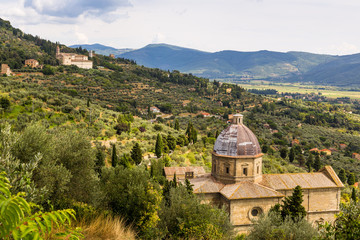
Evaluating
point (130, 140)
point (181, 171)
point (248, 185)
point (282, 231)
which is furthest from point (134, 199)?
point (130, 140)

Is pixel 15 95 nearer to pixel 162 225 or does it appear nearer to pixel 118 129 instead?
pixel 118 129

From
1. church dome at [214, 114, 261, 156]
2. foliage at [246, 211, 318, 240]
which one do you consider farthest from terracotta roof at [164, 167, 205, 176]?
foliage at [246, 211, 318, 240]

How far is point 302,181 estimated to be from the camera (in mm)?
26375

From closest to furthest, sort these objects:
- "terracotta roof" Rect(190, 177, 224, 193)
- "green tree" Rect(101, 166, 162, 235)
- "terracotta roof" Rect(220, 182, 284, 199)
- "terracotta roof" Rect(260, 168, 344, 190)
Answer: "green tree" Rect(101, 166, 162, 235) < "terracotta roof" Rect(220, 182, 284, 199) < "terracotta roof" Rect(190, 177, 224, 193) < "terracotta roof" Rect(260, 168, 344, 190)

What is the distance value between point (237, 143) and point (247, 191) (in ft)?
14.5

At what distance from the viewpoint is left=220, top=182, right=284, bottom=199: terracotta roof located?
22.8m

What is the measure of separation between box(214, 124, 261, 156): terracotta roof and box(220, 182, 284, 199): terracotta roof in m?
2.89

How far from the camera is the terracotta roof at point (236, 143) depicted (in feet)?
81.8

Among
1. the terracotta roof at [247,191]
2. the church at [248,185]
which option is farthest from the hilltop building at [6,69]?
the terracotta roof at [247,191]

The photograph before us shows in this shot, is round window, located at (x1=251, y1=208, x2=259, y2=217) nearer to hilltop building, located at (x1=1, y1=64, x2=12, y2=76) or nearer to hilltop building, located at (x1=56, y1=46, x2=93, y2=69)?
hilltop building, located at (x1=1, y1=64, x2=12, y2=76)

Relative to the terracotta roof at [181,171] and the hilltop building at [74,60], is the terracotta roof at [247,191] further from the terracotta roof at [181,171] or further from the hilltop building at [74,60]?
the hilltop building at [74,60]

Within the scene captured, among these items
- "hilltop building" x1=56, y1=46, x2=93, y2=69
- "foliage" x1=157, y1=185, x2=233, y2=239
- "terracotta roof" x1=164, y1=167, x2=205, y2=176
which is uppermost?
"hilltop building" x1=56, y1=46, x2=93, y2=69

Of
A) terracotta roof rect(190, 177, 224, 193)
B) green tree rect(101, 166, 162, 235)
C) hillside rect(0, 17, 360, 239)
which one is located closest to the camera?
hillside rect(0, 17, 360, 239)

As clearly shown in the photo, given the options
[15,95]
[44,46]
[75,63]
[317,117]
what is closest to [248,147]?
[15,95]
